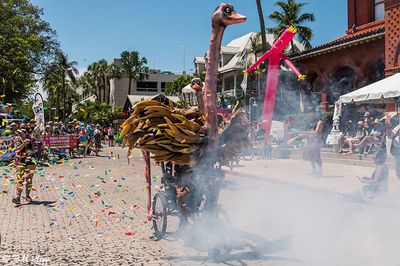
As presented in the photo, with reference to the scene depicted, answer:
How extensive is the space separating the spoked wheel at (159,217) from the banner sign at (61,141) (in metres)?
15.1

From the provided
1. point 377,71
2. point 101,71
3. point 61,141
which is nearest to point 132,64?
point 101,71

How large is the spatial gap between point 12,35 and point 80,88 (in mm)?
46877

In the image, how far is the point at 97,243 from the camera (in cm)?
574

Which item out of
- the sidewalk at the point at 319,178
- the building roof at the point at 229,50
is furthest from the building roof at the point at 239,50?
the sidewalk at the point at 319,178

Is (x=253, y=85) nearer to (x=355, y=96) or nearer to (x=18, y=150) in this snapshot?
(x=355, y=96)

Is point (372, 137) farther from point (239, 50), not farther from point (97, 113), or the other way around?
point (97, 113)

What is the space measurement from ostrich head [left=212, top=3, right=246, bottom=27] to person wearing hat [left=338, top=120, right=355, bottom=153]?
10444mm

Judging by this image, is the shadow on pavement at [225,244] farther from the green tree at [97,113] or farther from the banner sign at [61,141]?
the green tree at [97,113]

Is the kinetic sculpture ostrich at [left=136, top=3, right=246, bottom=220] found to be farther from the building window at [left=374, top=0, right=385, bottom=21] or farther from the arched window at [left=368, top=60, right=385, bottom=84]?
the building window at [left=374, top=0, right=385, bottom=21]

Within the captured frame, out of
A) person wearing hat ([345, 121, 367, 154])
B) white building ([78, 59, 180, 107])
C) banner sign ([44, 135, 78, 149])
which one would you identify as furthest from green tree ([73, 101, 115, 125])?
person wearing hat ([345, 121, 367, 154])

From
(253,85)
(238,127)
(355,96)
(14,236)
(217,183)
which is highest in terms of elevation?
(253,85)

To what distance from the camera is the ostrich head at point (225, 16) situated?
4.65 meters

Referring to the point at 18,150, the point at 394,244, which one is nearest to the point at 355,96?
the point at 394,244

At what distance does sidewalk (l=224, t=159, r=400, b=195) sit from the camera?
9594 millimetres
